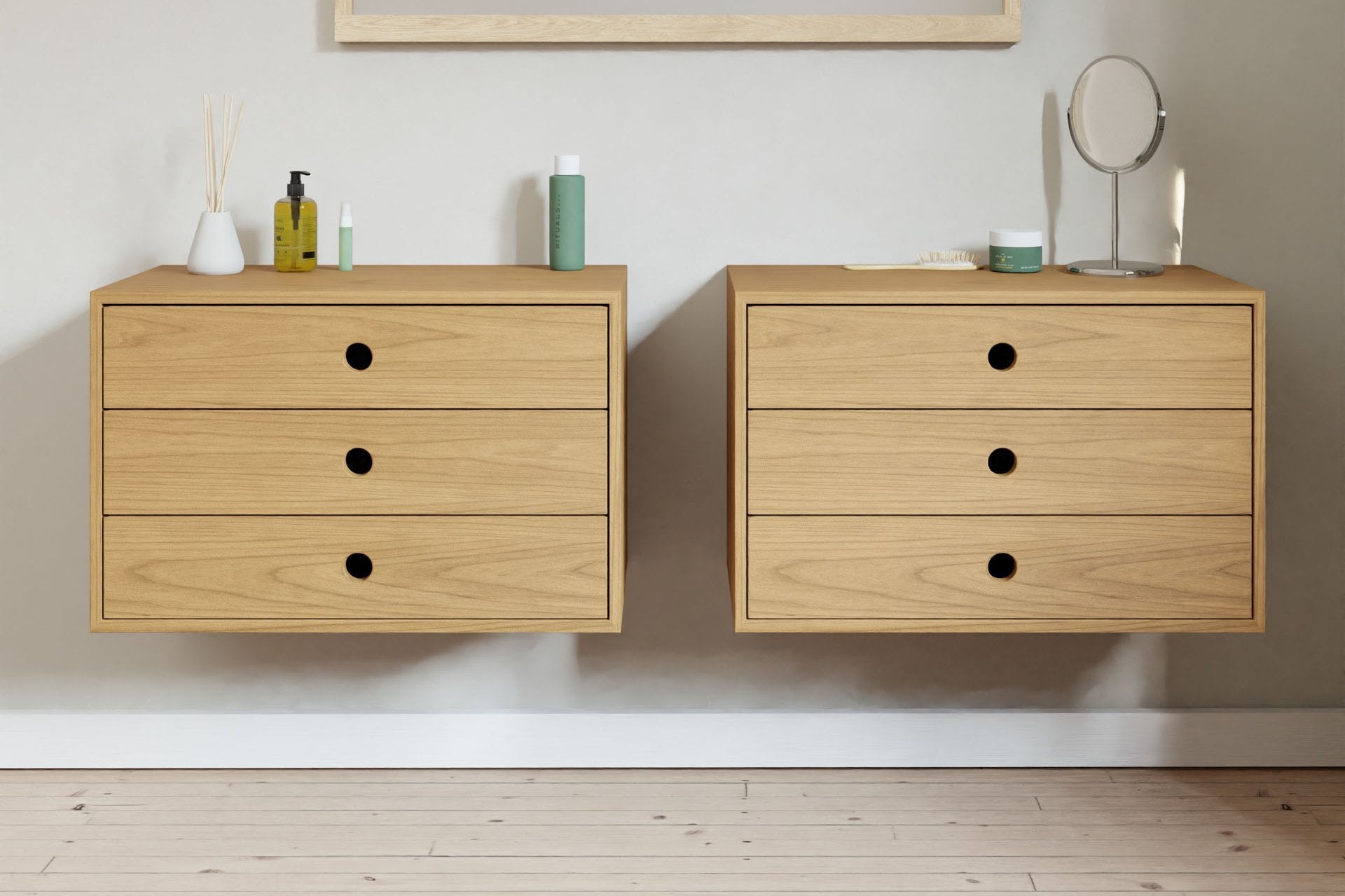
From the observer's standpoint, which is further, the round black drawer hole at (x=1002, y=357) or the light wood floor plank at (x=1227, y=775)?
the light wood floor plank at (x=1227, y=775)

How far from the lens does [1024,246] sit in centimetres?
177

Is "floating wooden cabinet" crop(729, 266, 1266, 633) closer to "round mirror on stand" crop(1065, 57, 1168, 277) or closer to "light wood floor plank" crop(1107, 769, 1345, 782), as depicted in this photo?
"round mirror on stand" crop(1065, 57, 1168, 277)

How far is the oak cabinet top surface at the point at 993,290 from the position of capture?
1.58m

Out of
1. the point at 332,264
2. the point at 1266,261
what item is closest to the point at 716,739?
the point at 332,264

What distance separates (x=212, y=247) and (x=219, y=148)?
23cm

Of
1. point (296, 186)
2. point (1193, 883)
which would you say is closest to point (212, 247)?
point (296, 186)

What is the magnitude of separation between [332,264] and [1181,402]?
125 cm

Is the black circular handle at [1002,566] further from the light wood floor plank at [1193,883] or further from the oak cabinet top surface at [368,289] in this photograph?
the oak cabinet top surface at [368,289]

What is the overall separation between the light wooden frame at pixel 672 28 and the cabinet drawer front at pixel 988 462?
2.08ft

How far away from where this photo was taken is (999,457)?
1.62 m

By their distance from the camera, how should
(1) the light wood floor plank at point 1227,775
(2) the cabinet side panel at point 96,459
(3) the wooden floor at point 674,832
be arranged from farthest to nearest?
1. (1) the light wood floor plank at point 1227,775
2. (3) the wooden floor at point 674,832
3. (2) the cabinet side panel at point 96,459

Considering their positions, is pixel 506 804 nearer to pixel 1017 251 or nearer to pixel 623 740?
pixel 623 740

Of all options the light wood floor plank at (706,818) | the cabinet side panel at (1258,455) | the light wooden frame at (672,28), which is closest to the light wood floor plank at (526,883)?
the light wood floor plank at (706,818)

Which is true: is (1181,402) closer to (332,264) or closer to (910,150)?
(910,150)
